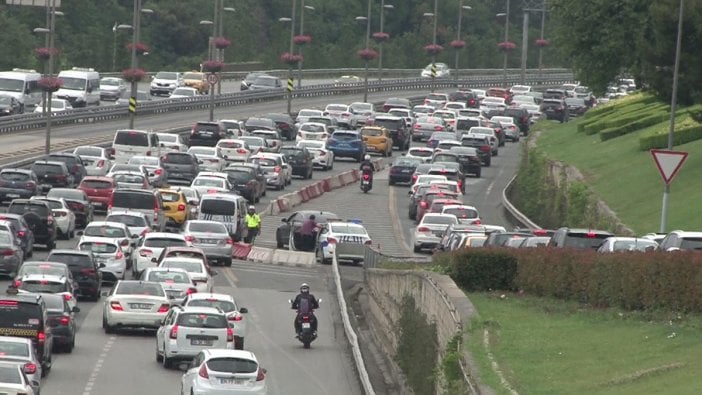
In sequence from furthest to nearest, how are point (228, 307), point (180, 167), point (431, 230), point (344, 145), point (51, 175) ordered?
point (344, 145)
point (180, 167)
point (51, 175)
point (431, 230)
point (228, 307)

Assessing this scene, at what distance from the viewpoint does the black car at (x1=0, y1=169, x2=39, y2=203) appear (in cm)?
5891

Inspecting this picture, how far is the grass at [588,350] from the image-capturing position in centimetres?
2200

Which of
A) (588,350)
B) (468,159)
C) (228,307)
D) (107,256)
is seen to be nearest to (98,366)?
(228,307)

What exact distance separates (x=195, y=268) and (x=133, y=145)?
28860 millimetres

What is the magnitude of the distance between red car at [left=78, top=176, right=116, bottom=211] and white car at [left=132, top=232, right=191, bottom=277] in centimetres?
1184

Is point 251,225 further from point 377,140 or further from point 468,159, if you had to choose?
point 377,140

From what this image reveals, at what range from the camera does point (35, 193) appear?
59.0 metres

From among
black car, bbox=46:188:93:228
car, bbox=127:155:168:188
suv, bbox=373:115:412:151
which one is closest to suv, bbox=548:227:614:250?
black car, bbox=46:188:93:228

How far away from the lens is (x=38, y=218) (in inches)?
2025

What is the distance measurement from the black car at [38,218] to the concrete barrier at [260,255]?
6394mm

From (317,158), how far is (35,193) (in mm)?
24475

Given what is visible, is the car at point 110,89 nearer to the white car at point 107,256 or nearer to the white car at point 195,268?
the white car at point 107,256

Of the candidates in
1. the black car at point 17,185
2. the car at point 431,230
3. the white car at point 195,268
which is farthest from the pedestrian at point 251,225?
the white car at point 195,268

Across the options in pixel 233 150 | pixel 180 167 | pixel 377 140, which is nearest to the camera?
pixel 180 167
